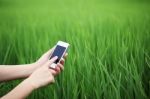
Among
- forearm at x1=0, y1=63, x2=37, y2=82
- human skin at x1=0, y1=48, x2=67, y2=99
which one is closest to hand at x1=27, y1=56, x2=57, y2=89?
human skin at x1=0, y1=48, x2=67, y2=99

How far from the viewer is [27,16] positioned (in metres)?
1.71

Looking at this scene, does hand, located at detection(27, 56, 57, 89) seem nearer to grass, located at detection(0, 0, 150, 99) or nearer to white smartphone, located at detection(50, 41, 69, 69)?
white smartphone, located at detection(50, 41, 69, 69)

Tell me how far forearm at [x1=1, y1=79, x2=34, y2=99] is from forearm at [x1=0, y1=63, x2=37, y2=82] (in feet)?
0.75

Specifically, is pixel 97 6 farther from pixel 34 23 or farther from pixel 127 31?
pixel 34 23

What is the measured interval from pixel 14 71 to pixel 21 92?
27cm

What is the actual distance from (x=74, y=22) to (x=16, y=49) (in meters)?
0.29

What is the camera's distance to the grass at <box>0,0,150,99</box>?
143cm

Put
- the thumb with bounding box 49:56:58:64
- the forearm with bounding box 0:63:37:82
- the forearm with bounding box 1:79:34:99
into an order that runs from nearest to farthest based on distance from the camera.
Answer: the forearm with bounding box 1:79:34:99 < the thumb with bounding box 49:56:58:64 < the forearm with bounding box 0:63:37:82

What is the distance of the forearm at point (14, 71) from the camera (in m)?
1.39

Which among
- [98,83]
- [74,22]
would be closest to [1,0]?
[74,22]

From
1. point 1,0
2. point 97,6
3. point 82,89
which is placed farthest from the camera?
point 1,0

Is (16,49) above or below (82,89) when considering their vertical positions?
above

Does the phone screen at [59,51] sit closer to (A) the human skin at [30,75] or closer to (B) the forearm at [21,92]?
(A) the human skin at [30,75]

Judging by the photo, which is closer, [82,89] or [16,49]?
[82,89]
